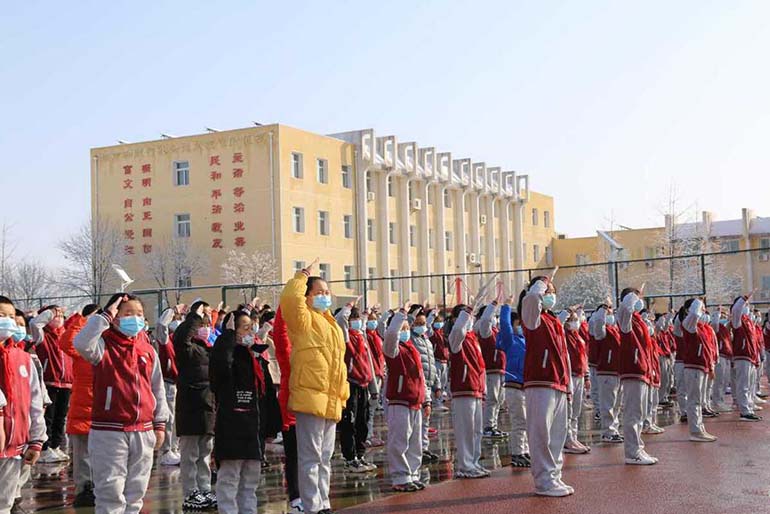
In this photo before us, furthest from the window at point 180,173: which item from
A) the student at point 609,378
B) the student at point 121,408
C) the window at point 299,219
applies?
the student at point 121,408

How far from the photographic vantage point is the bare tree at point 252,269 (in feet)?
127

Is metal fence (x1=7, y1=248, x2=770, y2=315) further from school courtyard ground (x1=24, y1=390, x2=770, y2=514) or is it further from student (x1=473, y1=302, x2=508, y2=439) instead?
school courtyard ground (x1=24, y1=390, x2=770, y2=514)

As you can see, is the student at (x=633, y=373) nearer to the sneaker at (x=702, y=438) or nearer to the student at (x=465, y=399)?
the sneaker at (x=702, y=438)

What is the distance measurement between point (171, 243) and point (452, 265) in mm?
16978

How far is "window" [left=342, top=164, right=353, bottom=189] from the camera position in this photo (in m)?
44.1

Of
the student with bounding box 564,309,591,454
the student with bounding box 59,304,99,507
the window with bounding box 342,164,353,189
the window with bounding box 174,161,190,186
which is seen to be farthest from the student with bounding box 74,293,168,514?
the window with bounding box 342,164,353,189

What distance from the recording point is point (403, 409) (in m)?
10.3

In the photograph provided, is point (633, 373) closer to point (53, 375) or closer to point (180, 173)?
point (53, 375)

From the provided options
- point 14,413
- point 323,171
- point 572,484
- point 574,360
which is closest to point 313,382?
point 14,413

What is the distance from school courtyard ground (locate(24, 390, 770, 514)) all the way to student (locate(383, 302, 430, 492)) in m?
0.26

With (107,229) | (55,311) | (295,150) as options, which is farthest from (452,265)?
(55,311)

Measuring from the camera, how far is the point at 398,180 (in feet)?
155

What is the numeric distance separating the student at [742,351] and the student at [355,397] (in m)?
7.78

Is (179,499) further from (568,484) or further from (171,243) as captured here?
(171,243)
